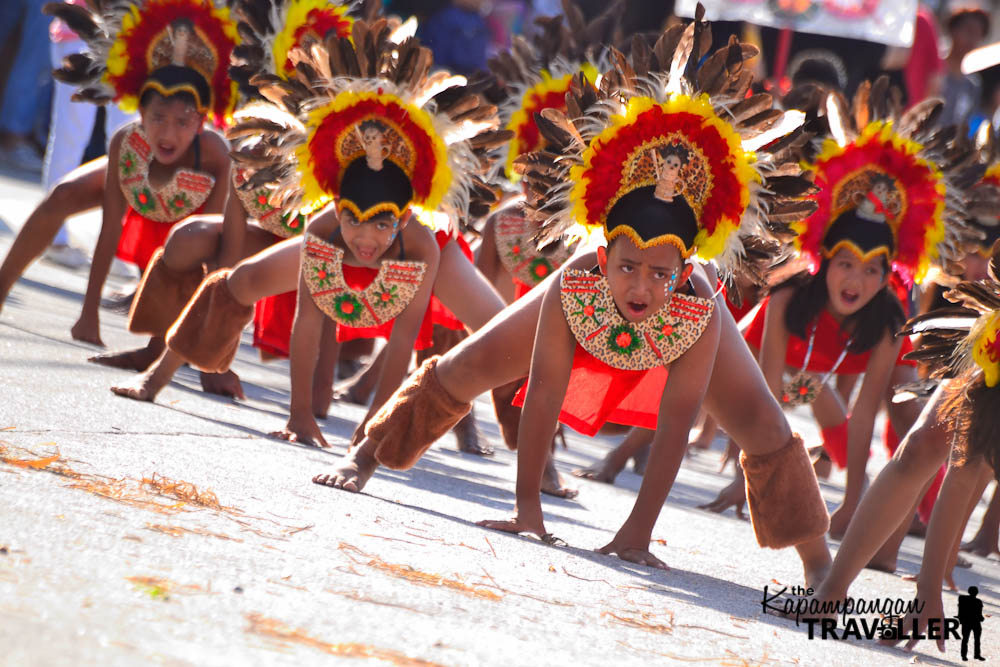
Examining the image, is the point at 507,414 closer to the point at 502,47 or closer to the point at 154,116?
the point at 154,116

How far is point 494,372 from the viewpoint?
4203mm

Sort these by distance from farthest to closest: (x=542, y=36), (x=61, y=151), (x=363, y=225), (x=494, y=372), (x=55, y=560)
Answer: (x=61, y=151), (x=542, y=36), (x=363, y=225), (x=494, y=372), (x=55, y=560)

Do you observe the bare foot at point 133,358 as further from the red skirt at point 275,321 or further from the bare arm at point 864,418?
the bare arm at point 864,418

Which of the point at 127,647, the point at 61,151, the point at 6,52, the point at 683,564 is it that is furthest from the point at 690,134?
the point at 6,52

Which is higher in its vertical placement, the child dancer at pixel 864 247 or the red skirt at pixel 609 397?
the child dancer at pixel 864 247

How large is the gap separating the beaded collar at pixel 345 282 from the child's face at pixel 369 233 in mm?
66

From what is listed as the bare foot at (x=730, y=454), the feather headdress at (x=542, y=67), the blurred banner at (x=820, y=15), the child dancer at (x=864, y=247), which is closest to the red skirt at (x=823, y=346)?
the child dancer at (x=864, y=247)

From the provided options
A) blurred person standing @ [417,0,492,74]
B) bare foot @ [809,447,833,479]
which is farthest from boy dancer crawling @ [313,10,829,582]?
blurred person standing @ [417,0,492,74]

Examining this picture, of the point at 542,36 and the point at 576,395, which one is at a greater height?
the point at 542,36

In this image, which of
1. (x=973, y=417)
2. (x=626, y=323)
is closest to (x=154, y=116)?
(x=626, y=323)

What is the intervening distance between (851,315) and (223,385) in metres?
2.48

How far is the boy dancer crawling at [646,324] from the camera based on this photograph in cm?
396

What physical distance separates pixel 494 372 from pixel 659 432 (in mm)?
519

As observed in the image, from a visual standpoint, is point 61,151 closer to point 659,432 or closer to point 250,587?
point 659,432
